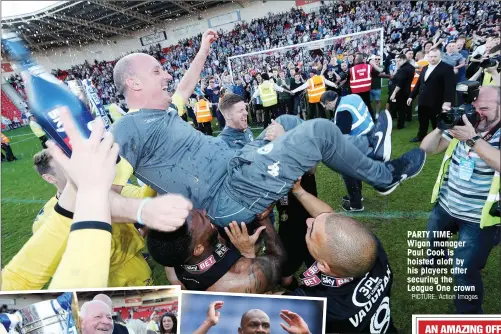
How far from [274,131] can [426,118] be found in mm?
594

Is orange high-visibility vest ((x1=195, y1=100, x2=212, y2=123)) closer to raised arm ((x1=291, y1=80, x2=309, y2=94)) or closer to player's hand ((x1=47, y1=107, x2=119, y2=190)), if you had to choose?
raised arm ((x1=291, y1=80, x2=309, y2=94))

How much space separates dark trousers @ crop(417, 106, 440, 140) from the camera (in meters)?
1.16

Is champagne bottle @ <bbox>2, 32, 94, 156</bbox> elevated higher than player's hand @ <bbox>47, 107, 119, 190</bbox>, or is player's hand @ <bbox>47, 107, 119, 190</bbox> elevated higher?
champagne bottle @ <bbox>2, 32, 94, 156</bbox>

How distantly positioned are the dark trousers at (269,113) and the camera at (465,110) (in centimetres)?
60

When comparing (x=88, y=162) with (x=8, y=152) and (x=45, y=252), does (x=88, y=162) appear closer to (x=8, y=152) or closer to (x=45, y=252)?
(x=45, y=252)

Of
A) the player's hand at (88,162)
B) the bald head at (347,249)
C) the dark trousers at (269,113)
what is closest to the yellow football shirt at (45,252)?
the player's hand at (88,162)

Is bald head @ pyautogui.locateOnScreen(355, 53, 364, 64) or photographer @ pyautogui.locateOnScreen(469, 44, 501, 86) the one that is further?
bald head @ pyautogui.locateOnScreen(355, 53, 364, 64)

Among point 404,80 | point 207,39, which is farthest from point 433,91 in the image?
point 207,39

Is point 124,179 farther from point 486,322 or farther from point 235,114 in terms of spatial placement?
point 486,322

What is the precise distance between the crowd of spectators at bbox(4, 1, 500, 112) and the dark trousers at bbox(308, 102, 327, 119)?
139mm

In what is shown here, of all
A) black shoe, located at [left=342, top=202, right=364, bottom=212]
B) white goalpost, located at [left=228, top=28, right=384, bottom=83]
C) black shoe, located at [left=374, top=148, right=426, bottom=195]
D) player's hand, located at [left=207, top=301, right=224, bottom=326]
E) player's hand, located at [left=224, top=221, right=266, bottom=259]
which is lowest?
player's hand, located at [left=207, top=301, right=224, bottom=326]

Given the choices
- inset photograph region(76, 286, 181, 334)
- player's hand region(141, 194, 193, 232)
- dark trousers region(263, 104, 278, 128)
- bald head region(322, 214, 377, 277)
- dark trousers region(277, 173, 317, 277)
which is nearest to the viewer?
player's hand region(141, 194, 193, 232)

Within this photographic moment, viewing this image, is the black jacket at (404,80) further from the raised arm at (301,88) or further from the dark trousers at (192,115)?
the dark trousers at (192,115)

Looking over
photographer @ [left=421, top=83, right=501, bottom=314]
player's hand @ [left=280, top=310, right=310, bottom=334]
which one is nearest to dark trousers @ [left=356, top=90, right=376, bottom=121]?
photographer @ [left=421, top=83, right=501, bottom=314]
